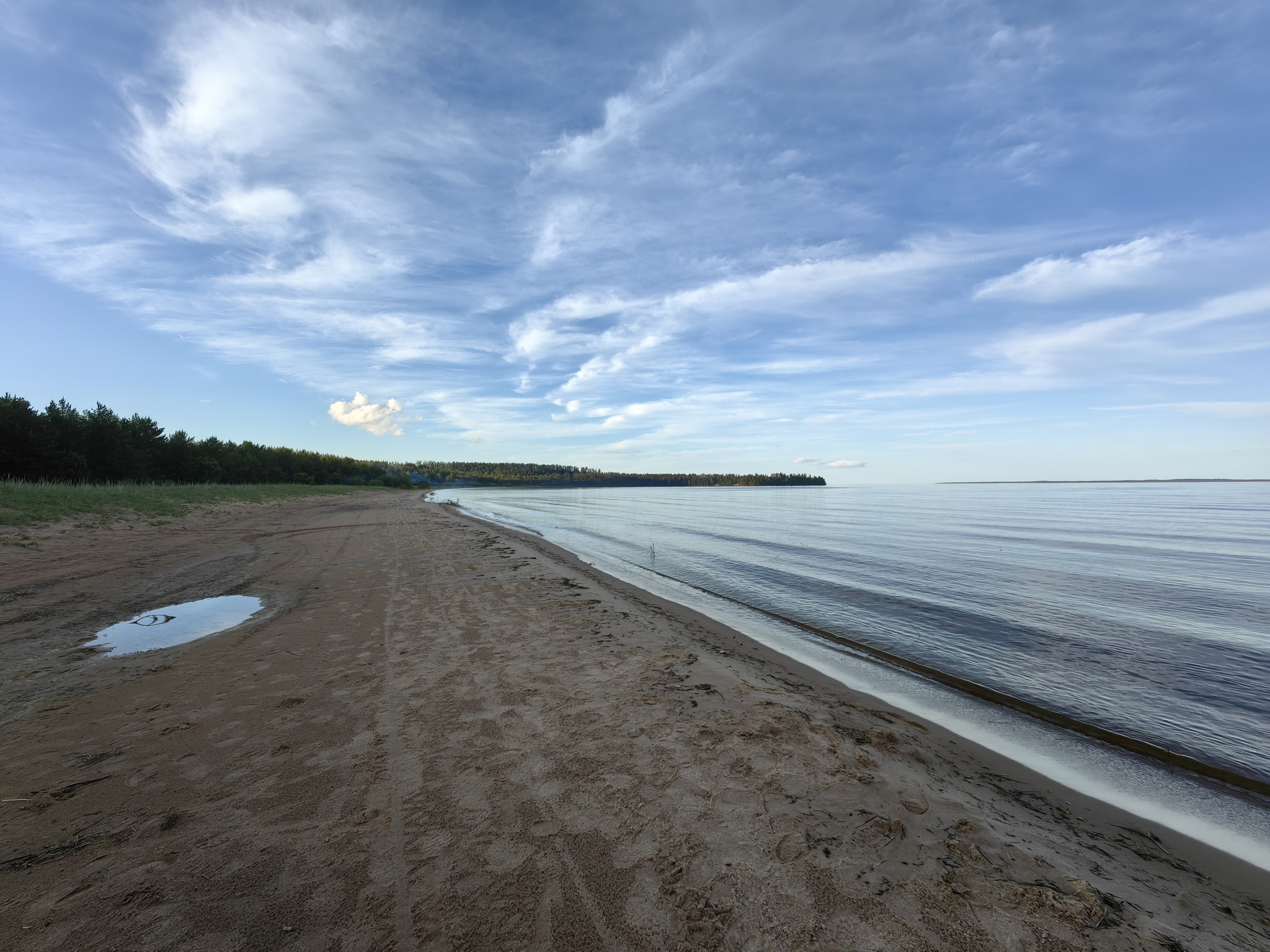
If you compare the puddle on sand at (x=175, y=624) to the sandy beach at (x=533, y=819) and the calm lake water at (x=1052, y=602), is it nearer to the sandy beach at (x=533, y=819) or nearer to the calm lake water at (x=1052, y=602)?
the sandy beach at (x=533, y=819)

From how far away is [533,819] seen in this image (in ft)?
13.1

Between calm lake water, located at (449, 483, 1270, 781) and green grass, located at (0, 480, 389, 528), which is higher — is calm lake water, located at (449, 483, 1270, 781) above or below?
below

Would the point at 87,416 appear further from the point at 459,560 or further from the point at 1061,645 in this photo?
the point at 1061,645

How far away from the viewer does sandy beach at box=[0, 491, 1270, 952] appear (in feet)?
9.89

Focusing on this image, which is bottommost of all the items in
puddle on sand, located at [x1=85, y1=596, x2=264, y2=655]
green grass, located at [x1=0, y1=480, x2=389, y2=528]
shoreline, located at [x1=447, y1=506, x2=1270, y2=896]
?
shoreline, located at [x1=447, y1=506, x2=1270, y2=896]

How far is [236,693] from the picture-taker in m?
6.40

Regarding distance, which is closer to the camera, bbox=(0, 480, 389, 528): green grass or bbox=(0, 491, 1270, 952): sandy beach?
bbox=(0, 491, 1270, 952): sandy beach

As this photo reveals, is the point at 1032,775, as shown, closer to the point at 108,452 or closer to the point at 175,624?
the point at 175,624

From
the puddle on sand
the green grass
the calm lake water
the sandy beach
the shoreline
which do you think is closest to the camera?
the sandy beach

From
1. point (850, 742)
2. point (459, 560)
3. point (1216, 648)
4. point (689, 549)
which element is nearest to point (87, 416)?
point (459, 560)

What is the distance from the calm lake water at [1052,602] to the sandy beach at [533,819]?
333 centimetres

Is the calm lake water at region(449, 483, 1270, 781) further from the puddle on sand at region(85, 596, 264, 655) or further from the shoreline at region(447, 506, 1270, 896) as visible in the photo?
the puddle on sand at region(85, 596, 264, 655)

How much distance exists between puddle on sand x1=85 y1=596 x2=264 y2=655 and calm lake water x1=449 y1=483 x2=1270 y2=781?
1139 centimetres

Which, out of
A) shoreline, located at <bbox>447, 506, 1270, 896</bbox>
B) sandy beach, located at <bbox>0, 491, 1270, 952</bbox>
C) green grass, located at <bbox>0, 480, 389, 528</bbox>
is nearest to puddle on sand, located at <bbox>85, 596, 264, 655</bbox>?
sandy beach, located at <bbox>0, 491, 1270, 952</bbox>
